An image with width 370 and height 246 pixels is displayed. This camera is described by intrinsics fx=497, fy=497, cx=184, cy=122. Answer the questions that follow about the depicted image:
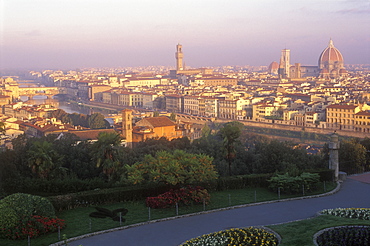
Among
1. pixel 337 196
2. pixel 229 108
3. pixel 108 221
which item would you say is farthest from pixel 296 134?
pixel 108 221

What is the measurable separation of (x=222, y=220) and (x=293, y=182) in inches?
77.5

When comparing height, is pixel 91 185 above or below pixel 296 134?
above

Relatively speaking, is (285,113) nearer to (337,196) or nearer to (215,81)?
(337,196)

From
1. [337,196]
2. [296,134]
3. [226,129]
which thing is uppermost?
[226,129]

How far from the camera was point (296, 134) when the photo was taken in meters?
34.4

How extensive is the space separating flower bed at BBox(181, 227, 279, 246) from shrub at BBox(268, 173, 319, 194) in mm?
2554

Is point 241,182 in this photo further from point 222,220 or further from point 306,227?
point 306,227

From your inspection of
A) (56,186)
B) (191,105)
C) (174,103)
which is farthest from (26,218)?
(174,103)

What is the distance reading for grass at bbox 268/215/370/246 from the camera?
570 cm

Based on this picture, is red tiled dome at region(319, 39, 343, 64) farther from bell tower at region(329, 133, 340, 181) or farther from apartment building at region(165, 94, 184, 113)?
bell tower at region(329, 133, 340, 181)

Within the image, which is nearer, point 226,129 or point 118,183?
point 118,183

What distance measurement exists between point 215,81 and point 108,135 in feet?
234

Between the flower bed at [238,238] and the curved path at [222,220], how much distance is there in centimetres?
40

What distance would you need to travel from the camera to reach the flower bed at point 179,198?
7609 mm
